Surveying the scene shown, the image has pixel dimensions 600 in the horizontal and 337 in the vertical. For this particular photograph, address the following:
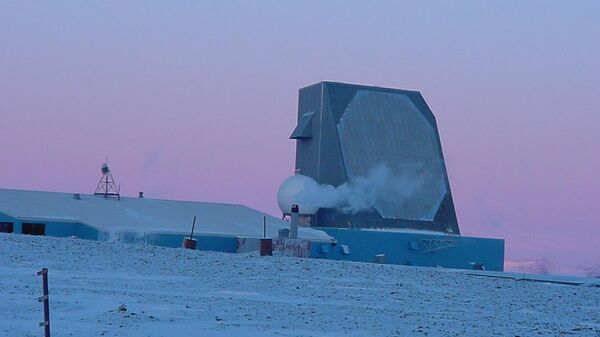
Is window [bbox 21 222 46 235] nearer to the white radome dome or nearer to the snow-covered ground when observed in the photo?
the snow-covered ground

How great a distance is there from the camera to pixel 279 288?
2608cm

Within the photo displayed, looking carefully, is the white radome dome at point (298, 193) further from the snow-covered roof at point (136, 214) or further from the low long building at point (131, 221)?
the low long building at point (131, 221)

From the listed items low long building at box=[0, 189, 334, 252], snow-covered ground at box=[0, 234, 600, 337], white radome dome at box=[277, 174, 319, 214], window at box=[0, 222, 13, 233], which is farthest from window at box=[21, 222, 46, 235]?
white radome dome at box=[277, 174, 319, 214]

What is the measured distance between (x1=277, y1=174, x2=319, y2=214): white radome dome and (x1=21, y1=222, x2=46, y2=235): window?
712 inches

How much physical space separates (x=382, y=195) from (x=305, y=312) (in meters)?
40.8

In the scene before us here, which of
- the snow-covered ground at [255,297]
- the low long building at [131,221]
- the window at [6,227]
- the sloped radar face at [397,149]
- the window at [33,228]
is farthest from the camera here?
the sloped radar face at [397,149]

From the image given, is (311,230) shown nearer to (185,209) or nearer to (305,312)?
(185,209)

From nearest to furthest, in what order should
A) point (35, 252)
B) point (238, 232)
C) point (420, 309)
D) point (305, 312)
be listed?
point (305, 312) < point (420, 309) < point (35, 252) < point (238, 232)

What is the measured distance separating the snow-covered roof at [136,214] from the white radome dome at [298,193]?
10.1 ft

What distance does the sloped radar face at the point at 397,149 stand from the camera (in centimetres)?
6216

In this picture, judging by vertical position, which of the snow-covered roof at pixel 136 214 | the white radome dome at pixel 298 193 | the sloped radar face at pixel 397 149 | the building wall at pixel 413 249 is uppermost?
the sloped radar face at pixel 397 149

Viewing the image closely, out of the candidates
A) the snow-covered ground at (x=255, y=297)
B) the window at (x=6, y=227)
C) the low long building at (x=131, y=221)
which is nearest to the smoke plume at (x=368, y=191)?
the low long building at (x=131, y=221)

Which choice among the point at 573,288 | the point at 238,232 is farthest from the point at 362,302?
the point at 238,232

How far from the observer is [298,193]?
196 ft
